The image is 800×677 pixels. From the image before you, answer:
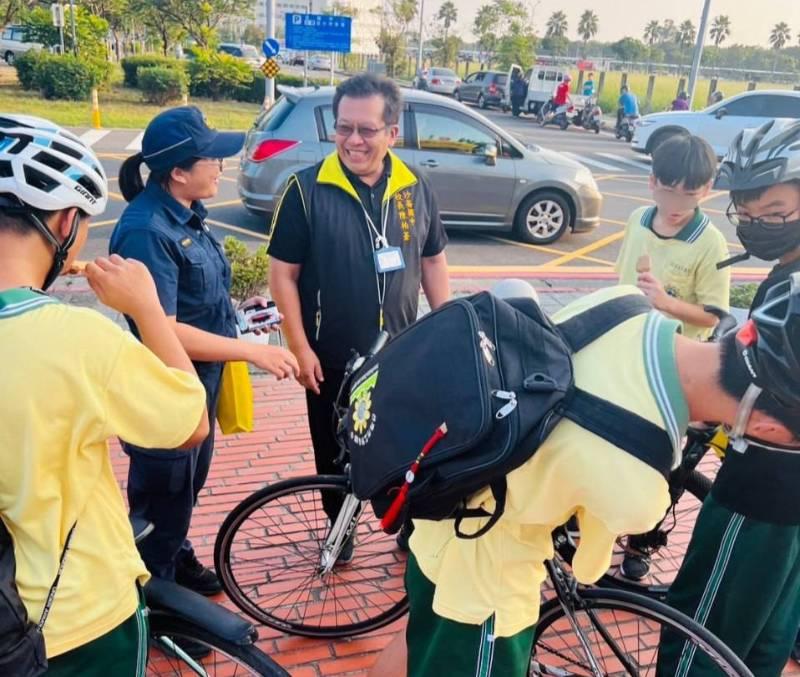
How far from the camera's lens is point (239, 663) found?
1823 millimetres

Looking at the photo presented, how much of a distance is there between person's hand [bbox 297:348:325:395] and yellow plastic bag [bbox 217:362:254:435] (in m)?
0.21

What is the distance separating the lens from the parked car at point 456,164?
7676mm

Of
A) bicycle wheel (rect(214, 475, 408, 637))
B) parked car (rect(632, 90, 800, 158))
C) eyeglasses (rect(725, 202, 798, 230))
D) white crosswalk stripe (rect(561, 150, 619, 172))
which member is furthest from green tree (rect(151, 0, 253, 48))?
eyeglasses (rect(725, 202, 798, 230))

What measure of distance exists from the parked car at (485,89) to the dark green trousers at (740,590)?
28.5 meters

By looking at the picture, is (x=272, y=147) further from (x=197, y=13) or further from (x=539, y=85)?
(x=539, y=85)

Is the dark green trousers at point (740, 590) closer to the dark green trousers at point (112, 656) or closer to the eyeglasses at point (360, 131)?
the dark green trousers at point (112, 656)

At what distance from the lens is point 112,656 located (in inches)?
58.0

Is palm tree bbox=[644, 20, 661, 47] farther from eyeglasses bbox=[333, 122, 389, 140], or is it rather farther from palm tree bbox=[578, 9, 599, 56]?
eyeglasses bbox=[333, 122, 389, 140]

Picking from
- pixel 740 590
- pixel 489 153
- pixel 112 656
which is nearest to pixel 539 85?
pixel 489 153

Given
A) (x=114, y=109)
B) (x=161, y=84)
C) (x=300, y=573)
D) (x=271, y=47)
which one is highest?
(x=271, y=47)

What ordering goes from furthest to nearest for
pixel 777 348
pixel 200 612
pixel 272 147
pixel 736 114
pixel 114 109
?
1. pixel 114 109
2. pixel 736 114
3. pixel 272 147
4. pixel 200 612
5. pixel 777 348

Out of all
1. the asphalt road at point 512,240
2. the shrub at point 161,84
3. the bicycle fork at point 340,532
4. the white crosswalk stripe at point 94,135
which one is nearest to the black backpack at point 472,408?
the bicycle fork at point 340,532

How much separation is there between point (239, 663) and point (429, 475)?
0.89 m

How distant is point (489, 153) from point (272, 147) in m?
2.46
